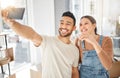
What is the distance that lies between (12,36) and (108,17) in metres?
1.78

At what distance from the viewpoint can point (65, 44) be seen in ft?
5.19

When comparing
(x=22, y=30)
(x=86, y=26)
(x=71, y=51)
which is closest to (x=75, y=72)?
(x=71, y=51)

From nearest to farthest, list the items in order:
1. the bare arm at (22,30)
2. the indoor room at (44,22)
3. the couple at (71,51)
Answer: the bare arm at (22,30), the couple at (71,51), the indoor room at (44,22)

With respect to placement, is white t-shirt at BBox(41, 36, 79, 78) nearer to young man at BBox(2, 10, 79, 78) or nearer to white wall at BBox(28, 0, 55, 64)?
young man at BBox(2, 10, 79, 78)

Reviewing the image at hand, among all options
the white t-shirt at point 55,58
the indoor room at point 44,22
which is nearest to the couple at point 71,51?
the white t-shirt at point 55,58

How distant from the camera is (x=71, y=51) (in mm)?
1595

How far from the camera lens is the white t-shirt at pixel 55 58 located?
1522 mm

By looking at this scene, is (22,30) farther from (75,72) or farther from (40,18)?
(40,18)

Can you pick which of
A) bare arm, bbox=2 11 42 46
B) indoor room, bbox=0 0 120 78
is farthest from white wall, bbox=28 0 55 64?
bare arm, bbox=2 11 42 46

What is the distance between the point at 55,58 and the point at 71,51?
15 cm

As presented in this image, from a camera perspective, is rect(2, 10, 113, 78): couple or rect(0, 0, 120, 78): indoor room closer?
rect(2, 10, 113, 78): couple

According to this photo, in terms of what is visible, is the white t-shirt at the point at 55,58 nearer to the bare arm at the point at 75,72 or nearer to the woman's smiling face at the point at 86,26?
the bare arm at the point at 75,72

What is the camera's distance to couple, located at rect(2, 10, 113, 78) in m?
1.51

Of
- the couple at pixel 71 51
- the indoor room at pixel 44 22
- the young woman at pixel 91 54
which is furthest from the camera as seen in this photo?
the indoor room at pixel 44 22
